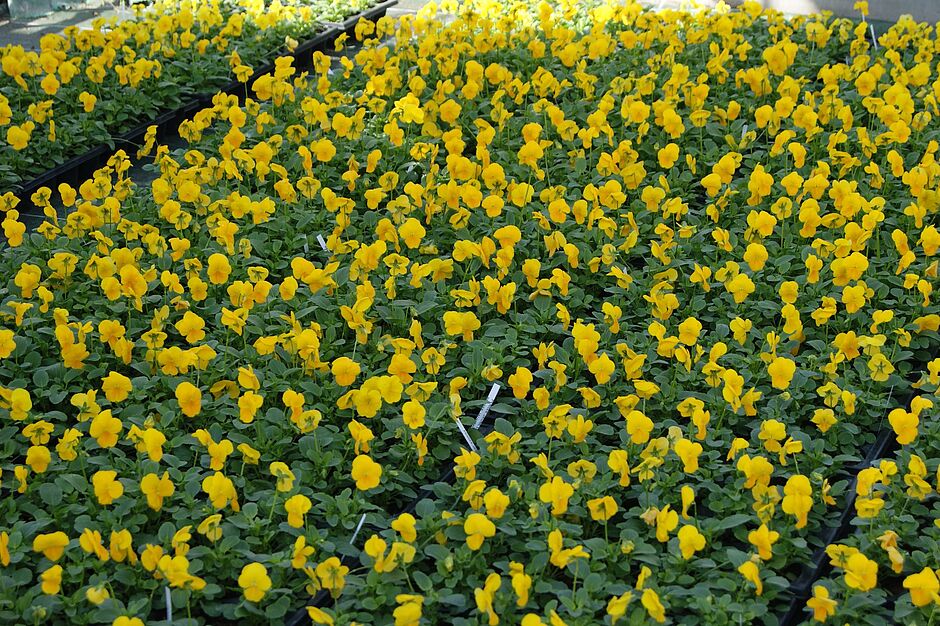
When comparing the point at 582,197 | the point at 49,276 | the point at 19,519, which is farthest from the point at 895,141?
the point at 19,519

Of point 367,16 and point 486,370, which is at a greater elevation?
point 367,16

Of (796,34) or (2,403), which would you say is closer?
(2,403)

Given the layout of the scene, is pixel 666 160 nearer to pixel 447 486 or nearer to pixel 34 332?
pixel 447 486

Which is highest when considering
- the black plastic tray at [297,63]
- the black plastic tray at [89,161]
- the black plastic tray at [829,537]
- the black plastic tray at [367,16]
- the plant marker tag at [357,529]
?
the black plastic tray at [367,16]

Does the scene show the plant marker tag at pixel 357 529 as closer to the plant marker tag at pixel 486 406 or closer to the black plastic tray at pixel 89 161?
the plant marker tag at pixel 486 406

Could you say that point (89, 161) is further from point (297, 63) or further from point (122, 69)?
point (297, 63)

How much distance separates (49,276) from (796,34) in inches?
155

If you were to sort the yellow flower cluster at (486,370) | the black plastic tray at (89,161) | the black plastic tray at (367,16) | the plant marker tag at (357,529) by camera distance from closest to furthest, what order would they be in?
the yellow flower cluster at (486,370) → the plant marker tag at (357,529) → the black plastic tray at (89,161) → the black plastic tray at (367,16)

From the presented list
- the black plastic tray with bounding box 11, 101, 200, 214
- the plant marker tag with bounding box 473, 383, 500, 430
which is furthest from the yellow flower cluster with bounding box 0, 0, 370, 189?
the plant marker tag with bounding box 473, 383, 500, 430

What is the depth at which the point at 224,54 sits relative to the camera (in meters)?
5.48

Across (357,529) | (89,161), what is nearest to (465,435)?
(357,529)

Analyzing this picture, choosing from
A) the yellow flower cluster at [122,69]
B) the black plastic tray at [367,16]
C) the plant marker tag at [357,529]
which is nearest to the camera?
the plant marker tag at [357,529]

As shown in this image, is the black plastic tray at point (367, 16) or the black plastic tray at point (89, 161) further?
the black plastic tray at point (367, 16)

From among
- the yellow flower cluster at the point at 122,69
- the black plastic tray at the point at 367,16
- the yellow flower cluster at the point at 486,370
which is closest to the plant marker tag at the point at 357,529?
the yellow flower cluster at the point at 486,370
